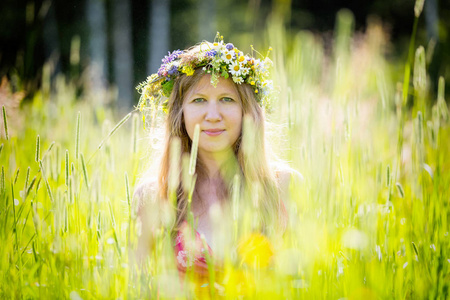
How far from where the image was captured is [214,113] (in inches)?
69.6

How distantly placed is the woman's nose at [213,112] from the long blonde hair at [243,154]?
0.45 feet

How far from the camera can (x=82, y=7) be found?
12.3 m

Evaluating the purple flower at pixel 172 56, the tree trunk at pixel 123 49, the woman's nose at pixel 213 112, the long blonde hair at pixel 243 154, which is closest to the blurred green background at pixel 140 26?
the tree trunk at pixel 123 49

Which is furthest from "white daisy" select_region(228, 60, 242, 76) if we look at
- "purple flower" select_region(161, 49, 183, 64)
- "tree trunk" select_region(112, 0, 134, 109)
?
"tree trunk" select_region(112, 0, 134, 109)

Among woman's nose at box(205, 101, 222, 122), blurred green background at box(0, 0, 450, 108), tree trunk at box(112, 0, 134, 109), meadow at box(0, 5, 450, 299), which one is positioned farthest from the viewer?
tree trunk at box(112, 0, 134, 109)

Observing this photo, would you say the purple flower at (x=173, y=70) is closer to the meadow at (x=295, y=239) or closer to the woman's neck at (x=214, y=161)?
the woman's neck at (x=214, y=161)

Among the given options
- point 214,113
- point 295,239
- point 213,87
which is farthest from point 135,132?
point 213,87

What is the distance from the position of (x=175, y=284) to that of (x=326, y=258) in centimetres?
42

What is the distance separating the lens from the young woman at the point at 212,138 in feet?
5.89

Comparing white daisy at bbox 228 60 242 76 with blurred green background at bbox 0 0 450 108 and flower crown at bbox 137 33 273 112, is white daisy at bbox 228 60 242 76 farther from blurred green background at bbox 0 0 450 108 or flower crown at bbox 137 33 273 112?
blurred green background at bbox 0 0 450 108

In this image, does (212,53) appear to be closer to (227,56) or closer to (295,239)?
(227,56)

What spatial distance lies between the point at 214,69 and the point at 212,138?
281mm

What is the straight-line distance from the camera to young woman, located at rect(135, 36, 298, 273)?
1.80 meters

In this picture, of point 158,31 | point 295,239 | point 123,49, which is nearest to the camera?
point 295,239
